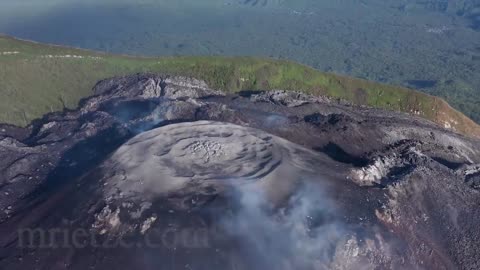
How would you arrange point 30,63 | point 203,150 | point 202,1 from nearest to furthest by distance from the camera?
point 203,150, point 30,63, point 202,1

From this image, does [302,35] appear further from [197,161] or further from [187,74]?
[197,161]

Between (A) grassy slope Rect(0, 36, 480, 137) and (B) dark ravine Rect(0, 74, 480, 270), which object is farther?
(A) grassy slope Rect(0, 36, 480, 137)

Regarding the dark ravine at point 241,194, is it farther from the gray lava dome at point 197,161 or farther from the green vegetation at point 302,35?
the green vegetation at point 302,35

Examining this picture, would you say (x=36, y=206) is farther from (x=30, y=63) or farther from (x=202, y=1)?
(x=202, y=1)

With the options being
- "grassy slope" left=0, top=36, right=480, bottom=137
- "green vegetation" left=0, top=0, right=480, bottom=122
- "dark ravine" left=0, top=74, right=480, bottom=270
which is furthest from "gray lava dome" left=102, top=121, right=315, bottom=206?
"green vegetation" left=0, top=0, right=480, bottom=122

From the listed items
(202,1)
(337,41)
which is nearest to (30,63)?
(337,41)

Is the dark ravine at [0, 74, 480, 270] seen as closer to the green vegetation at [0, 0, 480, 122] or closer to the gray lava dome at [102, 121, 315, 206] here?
the gray lava dome at [102, 121, 315, 206]
